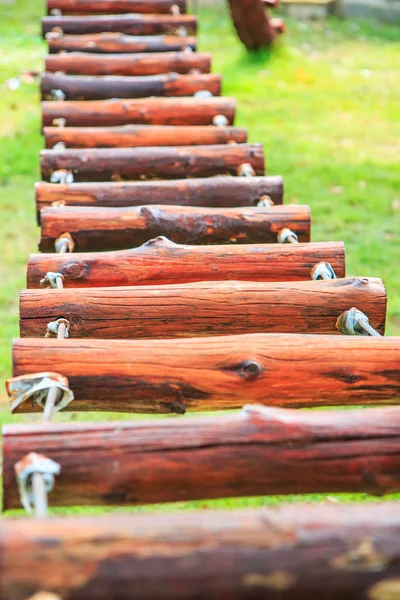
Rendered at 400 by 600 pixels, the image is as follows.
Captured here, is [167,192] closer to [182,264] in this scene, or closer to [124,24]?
[182,264]

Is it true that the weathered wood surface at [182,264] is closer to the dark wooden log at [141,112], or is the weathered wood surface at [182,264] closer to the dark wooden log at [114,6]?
the dark wooden log at [141,112]

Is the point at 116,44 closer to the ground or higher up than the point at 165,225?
higher up

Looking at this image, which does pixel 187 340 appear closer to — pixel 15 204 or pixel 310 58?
pixel 15 204

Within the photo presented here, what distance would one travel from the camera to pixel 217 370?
91.0 inches

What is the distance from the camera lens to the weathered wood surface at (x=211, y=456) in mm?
1850

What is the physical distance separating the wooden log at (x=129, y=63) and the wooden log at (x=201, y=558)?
14.7ft

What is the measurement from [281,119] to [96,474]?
644 cm

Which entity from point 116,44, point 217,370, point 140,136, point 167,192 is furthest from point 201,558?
point 116,44

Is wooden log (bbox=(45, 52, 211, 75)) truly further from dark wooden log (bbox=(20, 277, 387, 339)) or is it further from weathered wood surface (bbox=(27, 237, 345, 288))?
dark wooden log (bbox=(20, 277, 387, 339))

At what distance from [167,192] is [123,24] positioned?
2763 mm

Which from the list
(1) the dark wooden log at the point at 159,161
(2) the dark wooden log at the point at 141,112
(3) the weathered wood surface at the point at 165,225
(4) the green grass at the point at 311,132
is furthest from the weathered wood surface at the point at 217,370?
(2) the dark wooden log at the point at 141,112

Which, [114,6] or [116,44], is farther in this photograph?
[114,6]

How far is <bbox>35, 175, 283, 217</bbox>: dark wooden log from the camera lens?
3.77 m

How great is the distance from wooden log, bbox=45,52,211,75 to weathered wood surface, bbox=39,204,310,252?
88.7 inches
